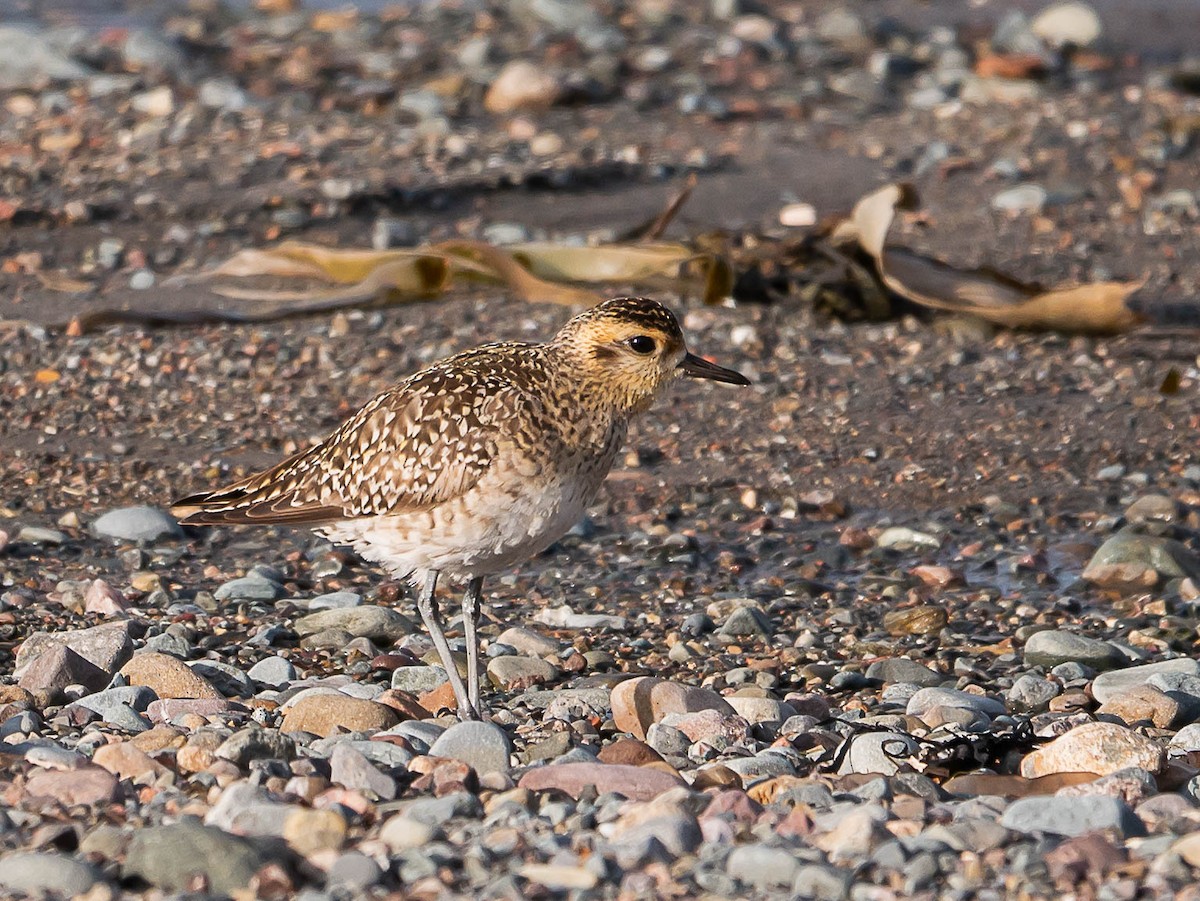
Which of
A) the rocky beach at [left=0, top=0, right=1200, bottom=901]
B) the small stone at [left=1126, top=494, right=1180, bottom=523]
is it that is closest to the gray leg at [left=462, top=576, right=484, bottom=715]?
the rocky beach at [left=0, top=0, right=1200, bottom=901]

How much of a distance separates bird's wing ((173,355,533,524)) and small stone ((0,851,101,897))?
1909 mm

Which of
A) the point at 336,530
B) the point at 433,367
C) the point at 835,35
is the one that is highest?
the point at 433,367

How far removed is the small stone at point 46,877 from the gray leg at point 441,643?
166 centimetres

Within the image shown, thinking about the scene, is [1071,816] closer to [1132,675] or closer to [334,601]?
[1132,675]

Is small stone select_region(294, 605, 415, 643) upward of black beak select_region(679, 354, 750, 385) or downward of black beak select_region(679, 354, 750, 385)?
downward

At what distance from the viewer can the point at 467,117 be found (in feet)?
43.3

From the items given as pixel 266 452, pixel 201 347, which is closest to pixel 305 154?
pixel 201 347

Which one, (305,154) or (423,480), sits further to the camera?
(305,154)

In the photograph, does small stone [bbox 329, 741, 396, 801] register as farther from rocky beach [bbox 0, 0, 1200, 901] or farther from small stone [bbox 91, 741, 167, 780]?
small stone [bbox 91, 741, 167, 780]

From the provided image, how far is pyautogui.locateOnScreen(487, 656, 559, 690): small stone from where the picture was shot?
252 inches

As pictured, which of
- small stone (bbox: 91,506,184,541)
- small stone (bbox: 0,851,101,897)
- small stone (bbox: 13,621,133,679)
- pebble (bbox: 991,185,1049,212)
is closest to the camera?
small stone (bbox: 0,851,101,897)

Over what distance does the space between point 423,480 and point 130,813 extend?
1550 mm

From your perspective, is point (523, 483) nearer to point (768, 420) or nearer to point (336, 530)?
point (336, 530)

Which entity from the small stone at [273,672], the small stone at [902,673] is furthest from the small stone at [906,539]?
the small stone at [273,672]
